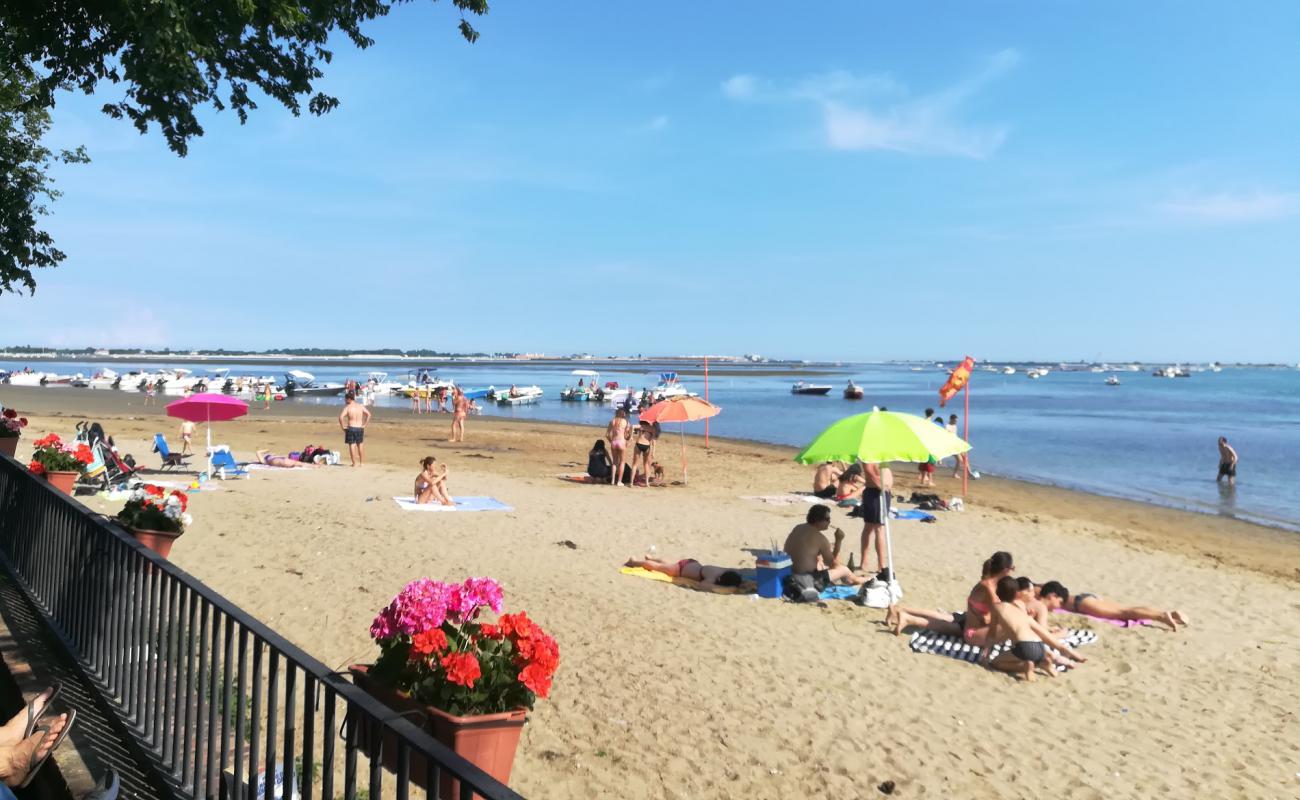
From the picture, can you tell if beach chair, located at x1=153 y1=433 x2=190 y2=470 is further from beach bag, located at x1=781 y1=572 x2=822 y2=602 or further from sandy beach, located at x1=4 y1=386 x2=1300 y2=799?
beach bag, located at x1=781 y1=572 x2=822 y2=602

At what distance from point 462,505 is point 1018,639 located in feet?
30.3

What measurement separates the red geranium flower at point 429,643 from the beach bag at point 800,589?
6277 mm

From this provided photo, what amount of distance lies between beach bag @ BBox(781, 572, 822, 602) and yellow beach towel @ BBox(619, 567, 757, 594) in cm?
42

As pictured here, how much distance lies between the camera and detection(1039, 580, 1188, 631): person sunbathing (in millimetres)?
8883

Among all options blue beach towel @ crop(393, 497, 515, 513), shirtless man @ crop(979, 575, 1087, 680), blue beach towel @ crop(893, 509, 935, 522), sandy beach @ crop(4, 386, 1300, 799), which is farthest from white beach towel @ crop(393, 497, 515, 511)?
shirtless man @ crop(979, 575, 1087, 680)

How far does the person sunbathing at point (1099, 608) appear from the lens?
8883 mm

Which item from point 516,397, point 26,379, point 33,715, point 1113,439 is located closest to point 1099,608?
point 33,715

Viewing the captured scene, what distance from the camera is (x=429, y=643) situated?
344 cm

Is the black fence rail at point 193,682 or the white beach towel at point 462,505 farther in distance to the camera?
the white beach towel at point 462,505

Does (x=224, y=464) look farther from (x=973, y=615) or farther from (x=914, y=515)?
(x=973, y=615)

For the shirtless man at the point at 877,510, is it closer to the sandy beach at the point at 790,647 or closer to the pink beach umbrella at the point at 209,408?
the sandy beach at the point at 790,647

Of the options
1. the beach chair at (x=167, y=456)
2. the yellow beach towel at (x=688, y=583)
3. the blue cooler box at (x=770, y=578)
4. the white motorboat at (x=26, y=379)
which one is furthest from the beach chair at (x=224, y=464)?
the white motorboat at (x=26, y=379)

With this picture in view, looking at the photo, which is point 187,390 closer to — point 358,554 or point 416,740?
point 358,554

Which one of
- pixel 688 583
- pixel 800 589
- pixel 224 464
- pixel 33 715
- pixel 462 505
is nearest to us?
pixel 33 715
